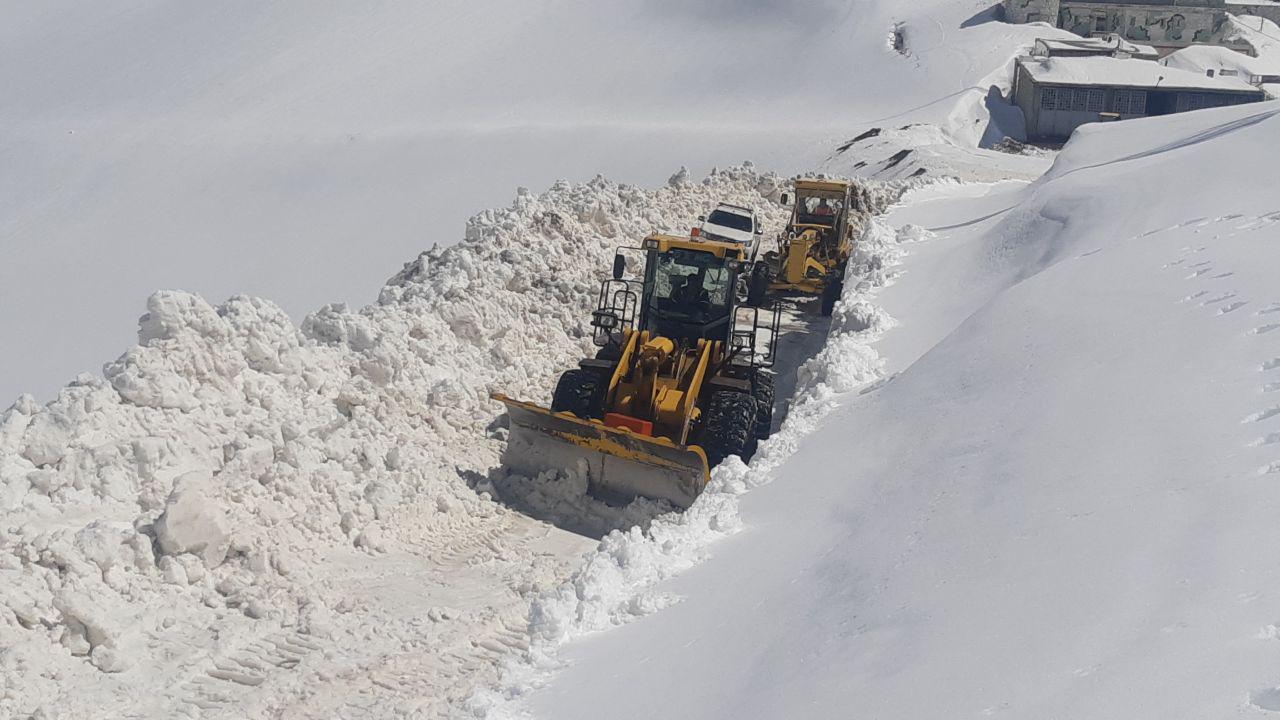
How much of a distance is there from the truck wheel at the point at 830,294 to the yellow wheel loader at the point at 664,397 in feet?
16.1

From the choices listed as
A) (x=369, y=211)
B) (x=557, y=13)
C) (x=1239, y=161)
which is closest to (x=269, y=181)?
(x=369, y=211)

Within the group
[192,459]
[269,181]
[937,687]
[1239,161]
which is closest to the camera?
[937,687]

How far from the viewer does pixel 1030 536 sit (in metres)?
6.00

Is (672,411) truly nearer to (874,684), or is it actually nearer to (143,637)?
(143,637)

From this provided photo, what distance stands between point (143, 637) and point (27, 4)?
67693 millimetres

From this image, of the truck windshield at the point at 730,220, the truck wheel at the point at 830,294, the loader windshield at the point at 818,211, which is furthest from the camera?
the truck windshield at the point at 730,220

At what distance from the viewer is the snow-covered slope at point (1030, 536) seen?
477cm

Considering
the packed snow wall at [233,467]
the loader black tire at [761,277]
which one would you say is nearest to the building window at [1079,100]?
the loader black tire at [761,277]

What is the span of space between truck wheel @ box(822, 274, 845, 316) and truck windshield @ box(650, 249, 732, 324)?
209 inches

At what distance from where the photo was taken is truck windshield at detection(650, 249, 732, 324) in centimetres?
1152

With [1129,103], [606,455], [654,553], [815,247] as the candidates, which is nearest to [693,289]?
[606,455]

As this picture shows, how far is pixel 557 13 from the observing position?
207 ft

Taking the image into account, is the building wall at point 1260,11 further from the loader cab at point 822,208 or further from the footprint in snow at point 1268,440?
the footprint in snow at point 1268,440

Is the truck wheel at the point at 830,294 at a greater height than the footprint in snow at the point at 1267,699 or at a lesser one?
lesser
